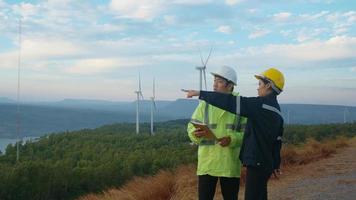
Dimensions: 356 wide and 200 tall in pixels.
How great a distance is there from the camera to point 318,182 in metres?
10.4

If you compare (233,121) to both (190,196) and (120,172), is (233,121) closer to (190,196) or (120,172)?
(190,196)

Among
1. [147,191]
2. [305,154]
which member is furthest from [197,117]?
[305,154]

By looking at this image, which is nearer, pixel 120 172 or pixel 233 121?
pixel 233 121

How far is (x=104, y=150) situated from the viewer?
57750 mm

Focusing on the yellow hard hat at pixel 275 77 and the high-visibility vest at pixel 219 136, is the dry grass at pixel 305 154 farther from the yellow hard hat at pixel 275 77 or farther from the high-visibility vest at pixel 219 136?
the yellow hard hat at pixel 275 77

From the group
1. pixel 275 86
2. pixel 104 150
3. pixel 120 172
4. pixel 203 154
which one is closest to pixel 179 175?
pixel 203 154

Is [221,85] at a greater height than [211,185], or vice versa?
[221,85]

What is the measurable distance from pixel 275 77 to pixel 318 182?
6.32 metres

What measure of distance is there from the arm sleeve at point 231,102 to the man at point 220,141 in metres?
0.58

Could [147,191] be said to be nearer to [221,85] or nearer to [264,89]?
[221,85]

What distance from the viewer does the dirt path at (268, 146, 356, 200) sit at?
8867 millimetres

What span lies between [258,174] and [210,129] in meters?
0.63

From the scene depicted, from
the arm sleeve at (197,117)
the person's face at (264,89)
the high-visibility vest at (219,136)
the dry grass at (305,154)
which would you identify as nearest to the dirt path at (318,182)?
the dry grass at (305,154)

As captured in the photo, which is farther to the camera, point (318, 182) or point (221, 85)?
point (318, 182)
